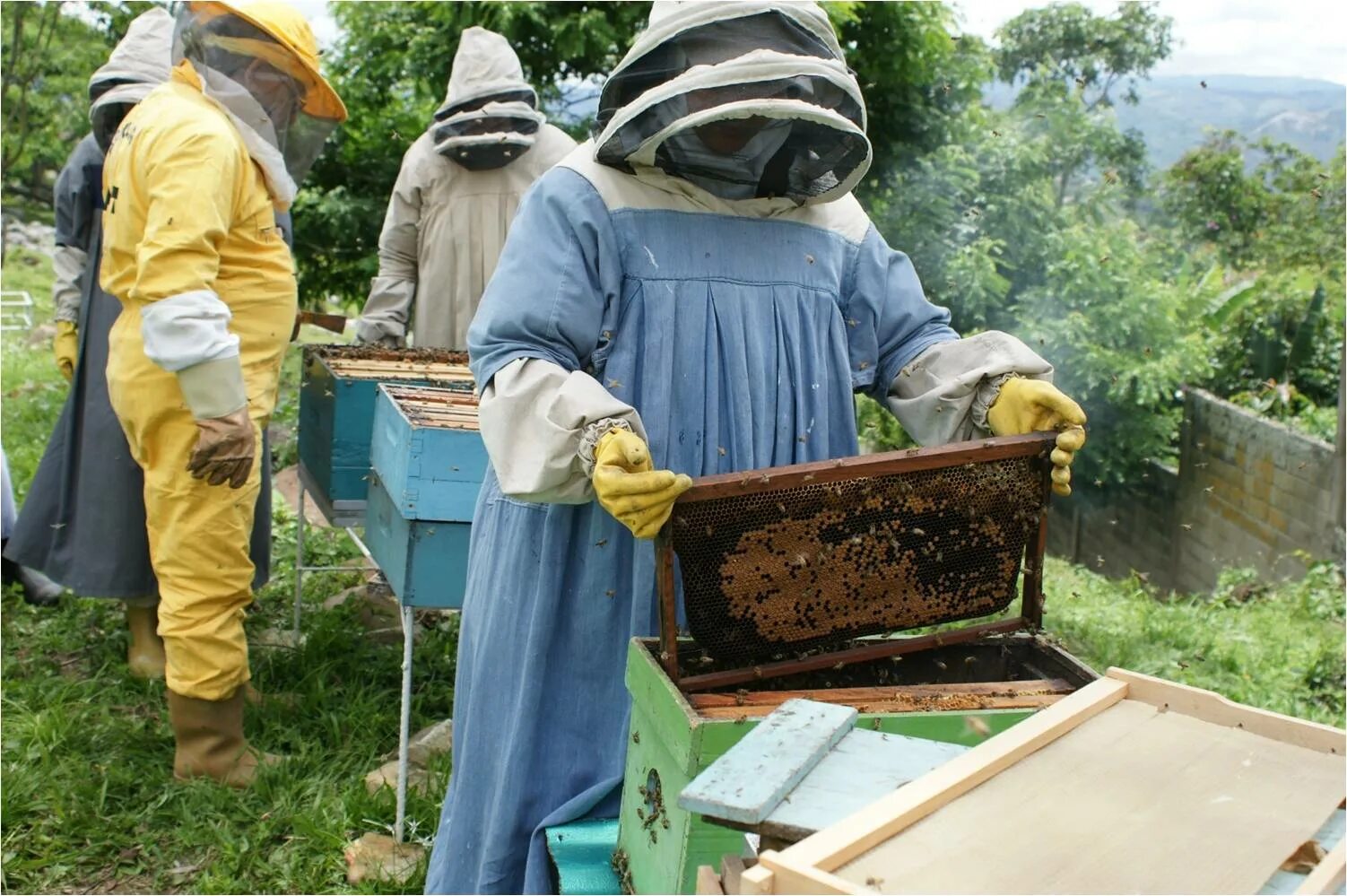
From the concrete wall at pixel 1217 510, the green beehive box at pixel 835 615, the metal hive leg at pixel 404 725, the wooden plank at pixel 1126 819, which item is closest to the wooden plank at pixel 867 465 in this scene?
the green beehive box at pixel 835 615

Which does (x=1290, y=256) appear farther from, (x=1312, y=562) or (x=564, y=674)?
(x=564, y=674)

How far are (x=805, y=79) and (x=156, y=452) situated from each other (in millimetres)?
2154

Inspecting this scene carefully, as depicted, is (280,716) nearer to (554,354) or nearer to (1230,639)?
(554,354)

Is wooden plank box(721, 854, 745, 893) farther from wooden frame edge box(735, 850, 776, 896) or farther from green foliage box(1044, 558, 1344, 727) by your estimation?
green foliage box(1044, 558, 1344, 727)

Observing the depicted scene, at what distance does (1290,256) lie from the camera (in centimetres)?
1238

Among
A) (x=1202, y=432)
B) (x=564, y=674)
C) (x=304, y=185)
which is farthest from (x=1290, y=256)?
(x=564, y=674)

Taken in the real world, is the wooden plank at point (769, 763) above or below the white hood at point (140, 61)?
below

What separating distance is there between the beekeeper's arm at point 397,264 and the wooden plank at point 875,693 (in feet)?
12.0

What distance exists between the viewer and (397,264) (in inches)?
202

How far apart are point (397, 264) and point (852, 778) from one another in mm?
4253

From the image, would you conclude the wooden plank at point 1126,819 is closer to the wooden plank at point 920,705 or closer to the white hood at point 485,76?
the wooden plank at point 920,705

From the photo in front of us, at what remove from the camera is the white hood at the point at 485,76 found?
15.3 ft

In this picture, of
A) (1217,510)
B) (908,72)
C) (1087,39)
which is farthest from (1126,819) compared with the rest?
(1087,39)

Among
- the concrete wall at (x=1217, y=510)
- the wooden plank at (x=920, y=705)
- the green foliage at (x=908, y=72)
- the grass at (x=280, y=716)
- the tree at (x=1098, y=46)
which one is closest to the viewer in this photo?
the wooden plank at (x=920, y=705)
